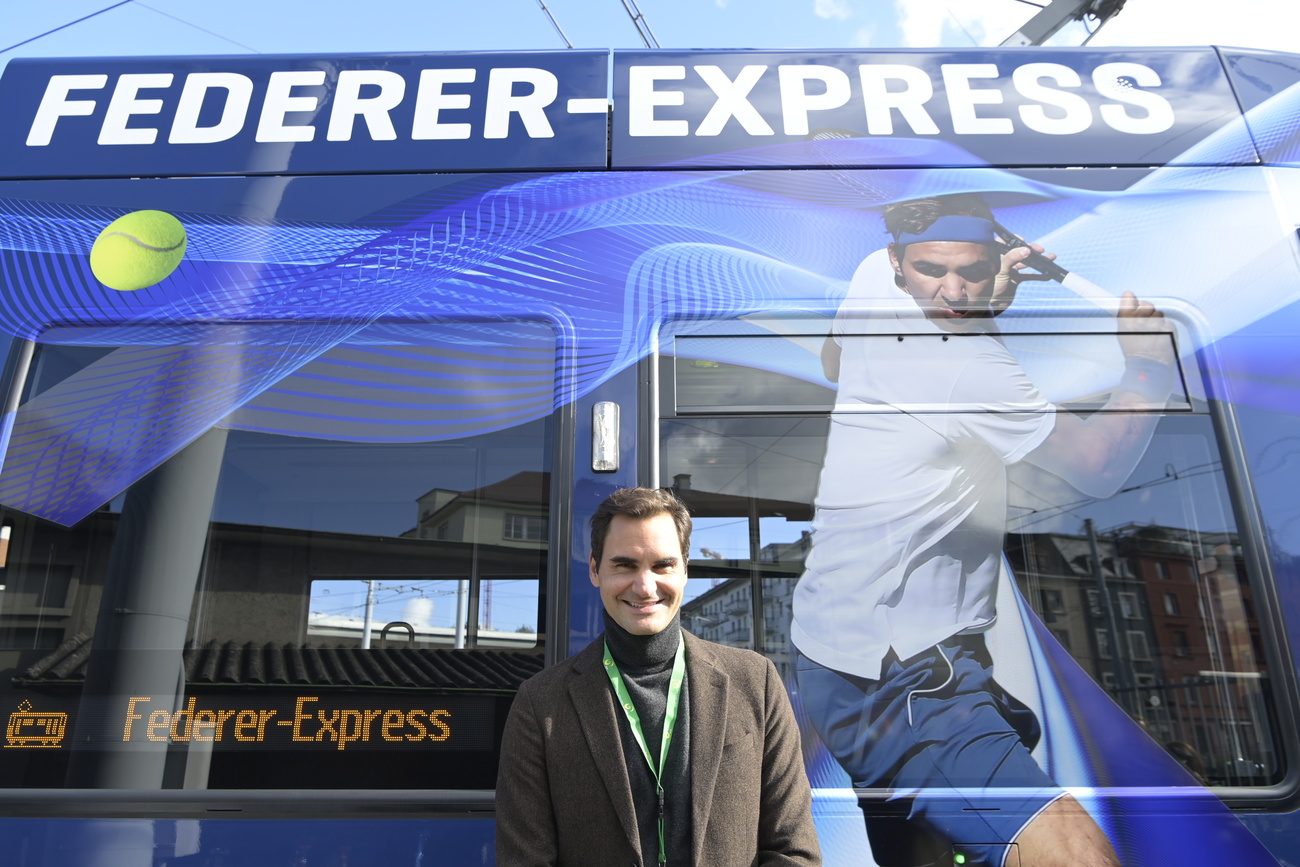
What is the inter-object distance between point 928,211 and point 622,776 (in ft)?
5.80

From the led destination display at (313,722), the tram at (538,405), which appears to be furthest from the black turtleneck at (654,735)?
the led destination display at (313,722)

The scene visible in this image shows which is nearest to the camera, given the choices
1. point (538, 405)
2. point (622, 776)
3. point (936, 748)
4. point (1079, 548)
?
point (622, 776)

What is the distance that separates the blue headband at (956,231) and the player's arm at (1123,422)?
1.37ft

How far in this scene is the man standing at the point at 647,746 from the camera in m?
1.49

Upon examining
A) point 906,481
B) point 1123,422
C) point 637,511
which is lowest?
point 637,511

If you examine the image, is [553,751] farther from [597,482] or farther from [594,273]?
[594,273]

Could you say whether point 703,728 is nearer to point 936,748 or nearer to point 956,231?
point 936,748

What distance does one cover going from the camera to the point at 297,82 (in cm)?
268

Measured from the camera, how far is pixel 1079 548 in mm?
2244

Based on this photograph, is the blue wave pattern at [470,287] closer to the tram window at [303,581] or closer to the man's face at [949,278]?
the tram window at [303,581]

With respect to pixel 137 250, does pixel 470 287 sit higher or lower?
lower

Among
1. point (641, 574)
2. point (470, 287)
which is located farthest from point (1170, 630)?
point (470, 287)

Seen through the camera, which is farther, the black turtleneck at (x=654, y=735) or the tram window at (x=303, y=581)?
the tram window at (x=303, y=581)

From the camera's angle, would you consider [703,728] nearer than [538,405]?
Yes
